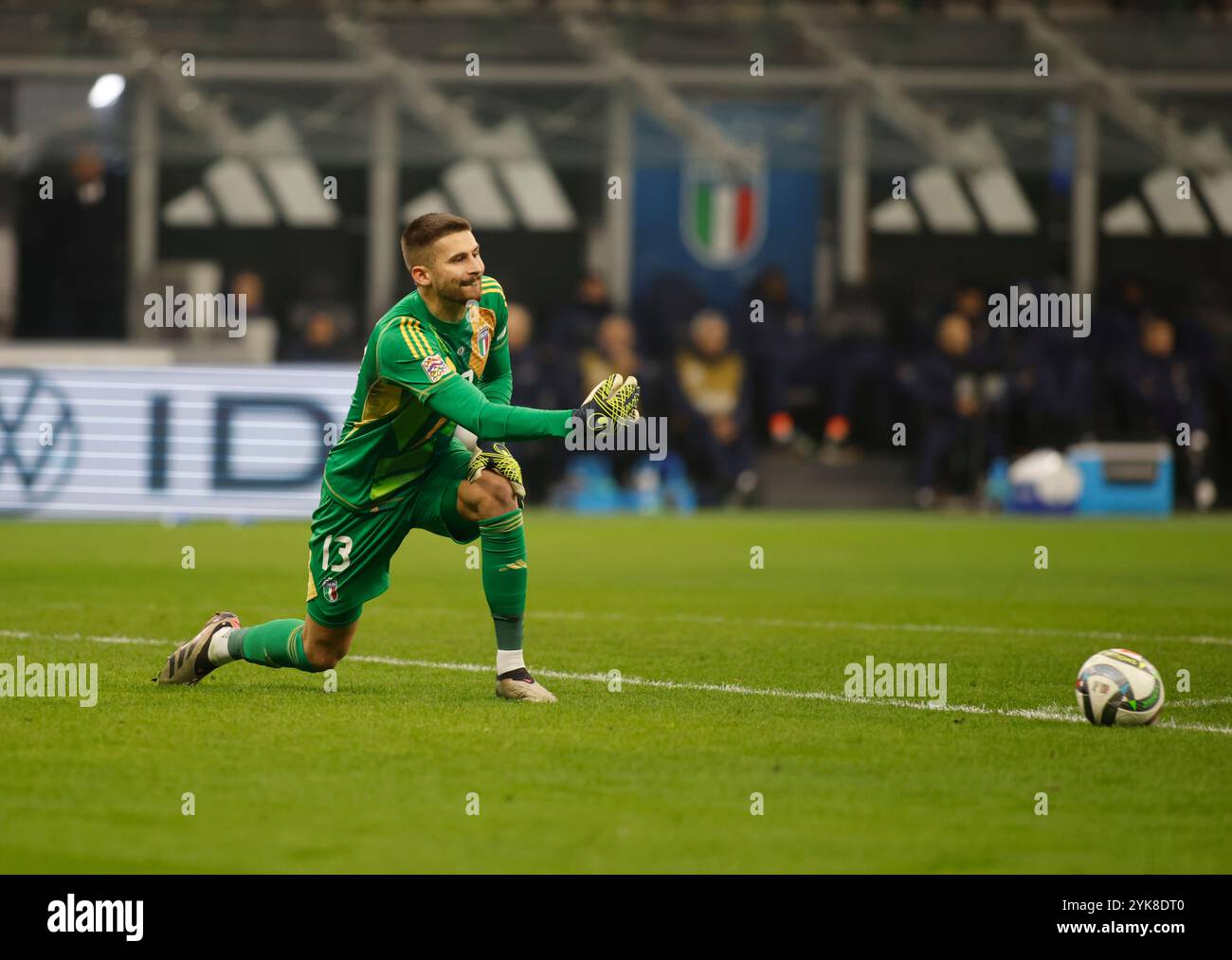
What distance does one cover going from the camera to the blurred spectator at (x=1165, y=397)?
21.1 metres

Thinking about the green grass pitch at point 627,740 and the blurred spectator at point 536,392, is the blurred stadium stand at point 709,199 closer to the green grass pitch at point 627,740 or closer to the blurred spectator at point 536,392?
the blurred spectator at point 536,392

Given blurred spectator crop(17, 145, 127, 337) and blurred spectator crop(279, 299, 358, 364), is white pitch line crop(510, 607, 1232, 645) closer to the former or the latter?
blurred spectator crop(279, 299, 358, 364)

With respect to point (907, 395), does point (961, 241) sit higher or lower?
higher

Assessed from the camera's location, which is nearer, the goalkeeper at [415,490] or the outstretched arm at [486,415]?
the outstretched arm at [486,415]

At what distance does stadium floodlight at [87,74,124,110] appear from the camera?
22156 millimetres

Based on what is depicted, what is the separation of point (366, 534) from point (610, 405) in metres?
1.36

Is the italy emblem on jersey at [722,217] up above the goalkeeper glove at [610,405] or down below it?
above

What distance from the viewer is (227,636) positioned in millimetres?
7559

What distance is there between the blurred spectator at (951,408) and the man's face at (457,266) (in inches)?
563

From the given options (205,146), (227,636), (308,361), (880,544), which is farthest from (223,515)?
(227,636)

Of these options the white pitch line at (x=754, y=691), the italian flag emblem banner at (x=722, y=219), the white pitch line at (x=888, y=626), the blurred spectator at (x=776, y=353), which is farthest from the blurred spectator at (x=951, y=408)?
the white pitch line at (x=754, y=691)
